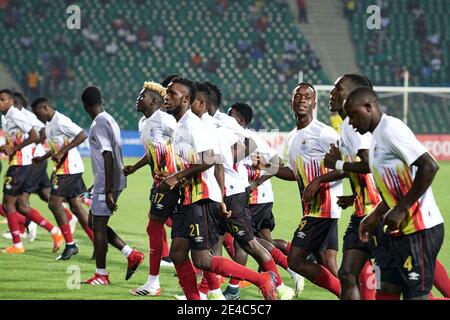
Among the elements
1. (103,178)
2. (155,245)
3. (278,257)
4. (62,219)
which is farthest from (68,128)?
(278,257)

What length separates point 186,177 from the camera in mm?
7707

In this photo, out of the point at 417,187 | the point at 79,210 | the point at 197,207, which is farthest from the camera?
the point at 79,210

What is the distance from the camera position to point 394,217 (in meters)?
5.74

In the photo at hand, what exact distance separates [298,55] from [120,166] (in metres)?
25.6

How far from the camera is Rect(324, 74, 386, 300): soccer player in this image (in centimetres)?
688

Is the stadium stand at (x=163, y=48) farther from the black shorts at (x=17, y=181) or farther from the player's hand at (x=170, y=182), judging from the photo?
the player's hand at (x=170, y=182)

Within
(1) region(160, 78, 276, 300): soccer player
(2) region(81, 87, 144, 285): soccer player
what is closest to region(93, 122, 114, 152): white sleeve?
(2) region(81, 87, 144, 285): soccer player

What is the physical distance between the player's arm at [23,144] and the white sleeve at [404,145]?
749 centimetres

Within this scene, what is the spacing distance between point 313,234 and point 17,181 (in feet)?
19.4

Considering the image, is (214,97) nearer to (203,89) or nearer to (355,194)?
(203,89)

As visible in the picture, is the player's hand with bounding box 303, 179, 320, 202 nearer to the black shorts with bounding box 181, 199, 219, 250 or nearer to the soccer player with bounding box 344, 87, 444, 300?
the black shorts with bounding box 181, 199, 219, 250

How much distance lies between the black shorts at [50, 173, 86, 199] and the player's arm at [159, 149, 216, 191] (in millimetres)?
4429

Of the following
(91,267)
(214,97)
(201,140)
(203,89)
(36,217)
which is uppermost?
(203,89)

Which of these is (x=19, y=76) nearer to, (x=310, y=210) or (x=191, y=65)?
(x=191, y=65)
